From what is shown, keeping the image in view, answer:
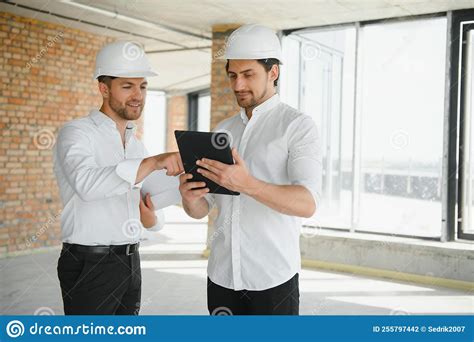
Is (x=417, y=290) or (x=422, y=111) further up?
A: (x=422, y=111)

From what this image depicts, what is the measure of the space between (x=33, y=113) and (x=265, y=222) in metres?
5.55

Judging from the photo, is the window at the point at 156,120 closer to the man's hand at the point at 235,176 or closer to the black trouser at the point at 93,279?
the black trouser at the point at 93,279

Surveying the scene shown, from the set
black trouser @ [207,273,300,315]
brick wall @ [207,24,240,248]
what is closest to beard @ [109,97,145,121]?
black trouser @ [207,273,300,315]

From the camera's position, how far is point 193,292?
5.15 meters

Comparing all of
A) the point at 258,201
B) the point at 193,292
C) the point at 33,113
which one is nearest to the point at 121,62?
the point at 258,201

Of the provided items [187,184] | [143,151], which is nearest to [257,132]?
[187,184]

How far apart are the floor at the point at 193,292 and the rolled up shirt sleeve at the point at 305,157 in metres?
2.86

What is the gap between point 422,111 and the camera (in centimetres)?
614

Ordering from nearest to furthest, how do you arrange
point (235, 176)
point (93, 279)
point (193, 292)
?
point (235, 176)
point (93, 279)
point (193, 292)

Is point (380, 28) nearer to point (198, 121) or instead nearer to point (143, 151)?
point (143, 151)

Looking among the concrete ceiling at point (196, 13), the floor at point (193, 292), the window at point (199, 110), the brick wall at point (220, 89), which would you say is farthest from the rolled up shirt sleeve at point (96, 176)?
the window at point (199, 110)

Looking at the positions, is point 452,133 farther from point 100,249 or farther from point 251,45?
point 100,249

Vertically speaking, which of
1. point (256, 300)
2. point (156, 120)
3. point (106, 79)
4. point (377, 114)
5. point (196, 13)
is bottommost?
point (256, 300)

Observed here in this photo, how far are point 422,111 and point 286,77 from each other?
6.01 ft
